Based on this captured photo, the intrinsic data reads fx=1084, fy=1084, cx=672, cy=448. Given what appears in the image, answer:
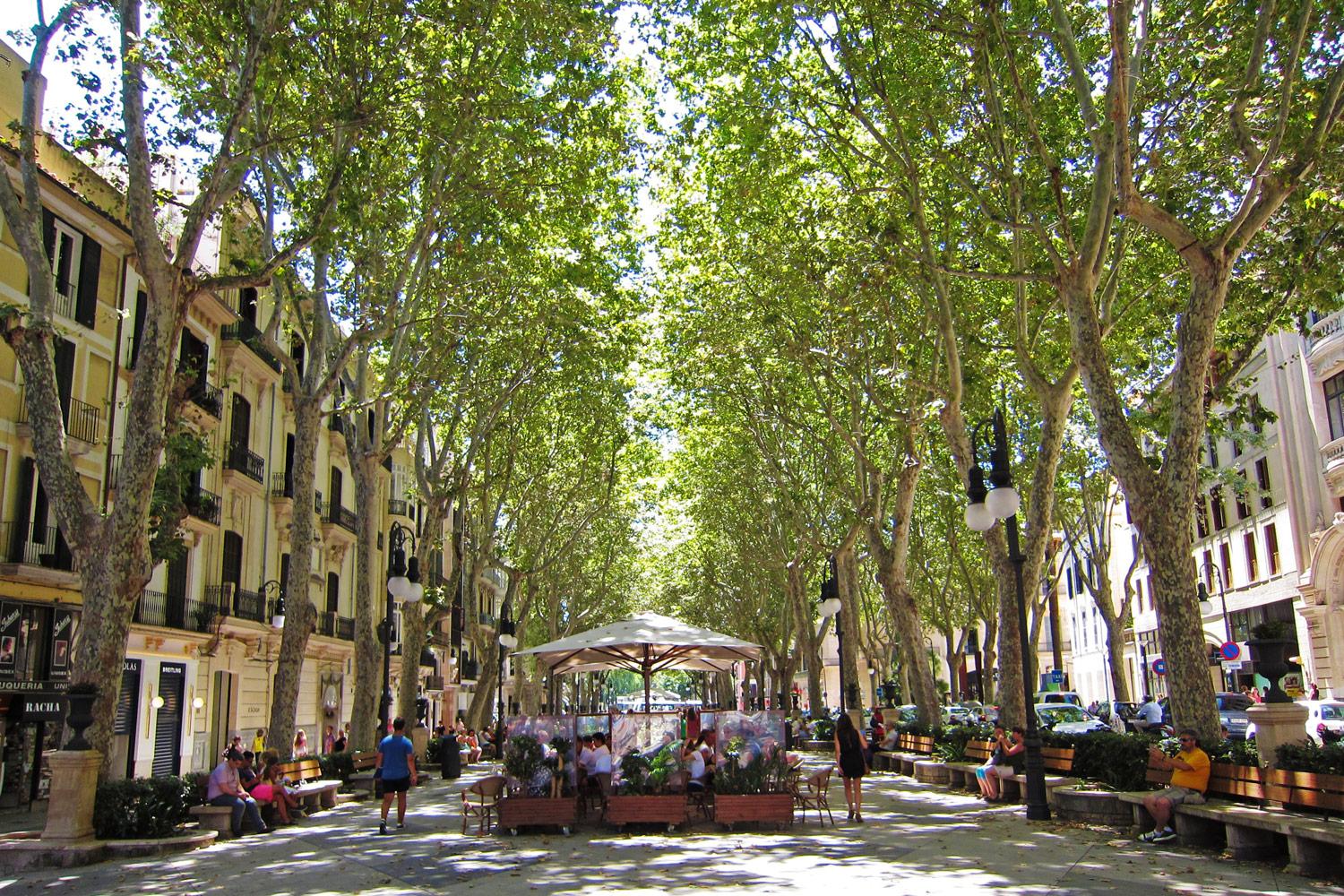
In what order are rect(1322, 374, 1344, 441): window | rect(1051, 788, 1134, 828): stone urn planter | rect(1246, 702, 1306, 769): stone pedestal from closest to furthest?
rect(1246, 702, 1306, 769): stone pedestal → rect(1051, 788, 1134, 828): stone urn planter → rect(1322, 374, 1344, 441): window

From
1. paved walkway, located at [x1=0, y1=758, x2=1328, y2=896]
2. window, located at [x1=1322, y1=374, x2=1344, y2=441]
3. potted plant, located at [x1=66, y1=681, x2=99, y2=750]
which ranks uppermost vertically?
window, located at [x1=1322, y1=374, x2=1344, y2=441]

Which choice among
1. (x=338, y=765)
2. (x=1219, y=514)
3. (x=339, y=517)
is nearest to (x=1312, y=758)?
(x=338, y=765)

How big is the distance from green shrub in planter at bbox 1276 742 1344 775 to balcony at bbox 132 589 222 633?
66.0 feet

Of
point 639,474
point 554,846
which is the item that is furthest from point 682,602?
point 554,846

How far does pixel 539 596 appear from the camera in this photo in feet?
167

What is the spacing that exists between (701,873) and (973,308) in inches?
520

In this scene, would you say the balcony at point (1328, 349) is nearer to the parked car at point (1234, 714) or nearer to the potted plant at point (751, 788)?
the parked car at point (1234, 714)

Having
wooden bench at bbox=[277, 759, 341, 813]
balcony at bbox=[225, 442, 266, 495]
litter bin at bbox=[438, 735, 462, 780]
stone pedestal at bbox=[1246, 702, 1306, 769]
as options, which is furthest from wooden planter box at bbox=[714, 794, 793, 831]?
balcony at bbox=[225, 442, 266, 495]

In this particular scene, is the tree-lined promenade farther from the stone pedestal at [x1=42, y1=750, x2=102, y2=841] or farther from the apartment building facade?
the apartment building facade

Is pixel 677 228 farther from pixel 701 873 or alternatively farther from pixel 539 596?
pixel 539 596

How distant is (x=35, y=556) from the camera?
19.0m

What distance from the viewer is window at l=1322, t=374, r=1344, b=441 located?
30.2 meters

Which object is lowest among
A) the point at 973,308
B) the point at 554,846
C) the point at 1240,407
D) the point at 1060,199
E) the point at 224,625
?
the point at 554,846

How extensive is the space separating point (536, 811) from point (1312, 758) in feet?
27.1
